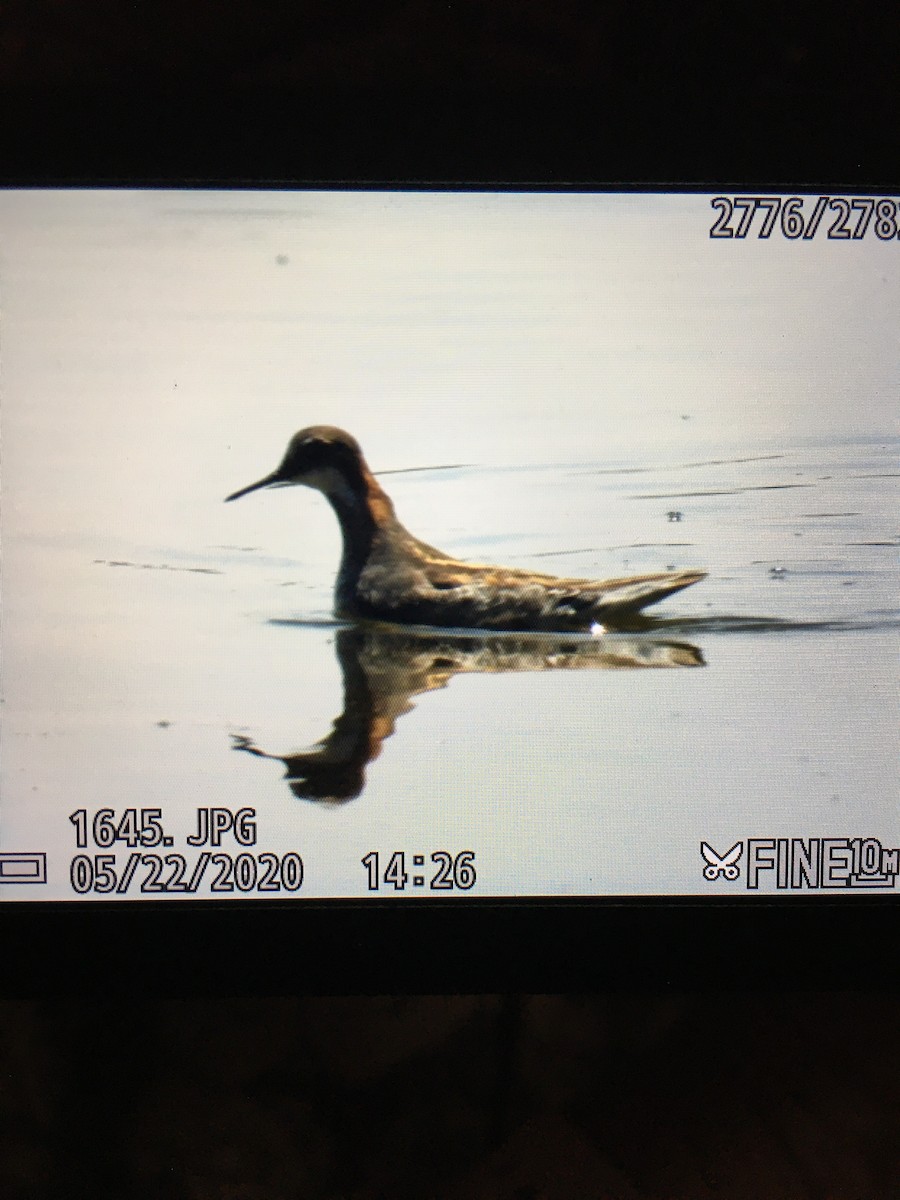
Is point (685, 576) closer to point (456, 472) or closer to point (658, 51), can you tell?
point (456, 472)

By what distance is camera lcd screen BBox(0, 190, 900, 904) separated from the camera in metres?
0.65

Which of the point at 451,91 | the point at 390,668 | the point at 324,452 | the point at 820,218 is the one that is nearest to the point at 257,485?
the point at 324,452

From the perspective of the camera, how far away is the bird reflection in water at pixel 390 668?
0.66 metres

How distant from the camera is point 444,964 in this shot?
2.16 feet

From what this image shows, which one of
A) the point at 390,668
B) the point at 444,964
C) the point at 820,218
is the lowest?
the point at 444,964

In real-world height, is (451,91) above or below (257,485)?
above

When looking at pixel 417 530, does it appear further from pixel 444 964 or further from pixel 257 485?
pixel 444 964

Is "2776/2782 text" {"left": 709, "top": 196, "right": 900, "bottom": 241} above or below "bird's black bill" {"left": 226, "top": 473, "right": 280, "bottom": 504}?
above

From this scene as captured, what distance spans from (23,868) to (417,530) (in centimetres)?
40

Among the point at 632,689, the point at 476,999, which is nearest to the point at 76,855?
the point at 476,999

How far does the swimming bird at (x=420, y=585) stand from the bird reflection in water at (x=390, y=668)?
12 mm

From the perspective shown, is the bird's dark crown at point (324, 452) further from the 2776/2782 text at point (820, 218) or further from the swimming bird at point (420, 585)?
the 2776/2782 text at point (820, 218)

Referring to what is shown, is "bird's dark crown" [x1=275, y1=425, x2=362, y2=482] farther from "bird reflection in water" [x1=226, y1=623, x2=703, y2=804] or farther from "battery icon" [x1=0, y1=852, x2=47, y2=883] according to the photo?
"battery icon" [x1=0, y1=852, x2=47, y2=883]

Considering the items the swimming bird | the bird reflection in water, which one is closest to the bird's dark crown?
the swimming bird
